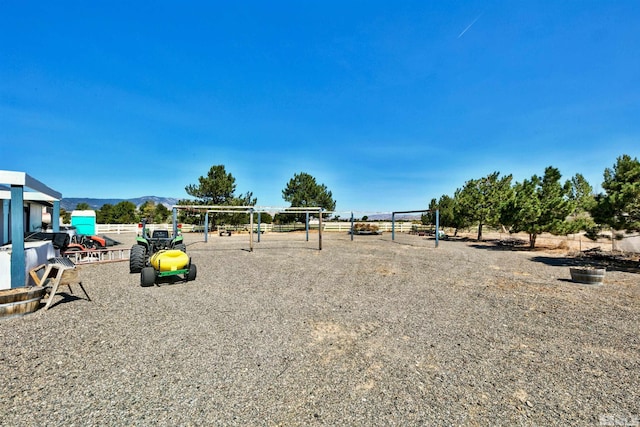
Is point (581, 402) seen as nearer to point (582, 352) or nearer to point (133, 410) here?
point (582, 352)

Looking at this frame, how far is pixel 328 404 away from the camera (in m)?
3.11

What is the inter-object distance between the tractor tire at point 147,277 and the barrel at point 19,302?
7.63 ft

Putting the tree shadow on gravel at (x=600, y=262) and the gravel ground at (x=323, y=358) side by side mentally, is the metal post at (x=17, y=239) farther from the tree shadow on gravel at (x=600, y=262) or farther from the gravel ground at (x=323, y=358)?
the tree shadow on gravel at (x=600, y=262)

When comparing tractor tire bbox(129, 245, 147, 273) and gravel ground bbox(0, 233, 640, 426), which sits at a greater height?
tractor tire bbox(129, 245, 147, 273)

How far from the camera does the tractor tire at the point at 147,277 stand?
816 centimetres

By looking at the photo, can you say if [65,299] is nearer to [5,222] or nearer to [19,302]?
[19,302]

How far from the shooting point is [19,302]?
561cm

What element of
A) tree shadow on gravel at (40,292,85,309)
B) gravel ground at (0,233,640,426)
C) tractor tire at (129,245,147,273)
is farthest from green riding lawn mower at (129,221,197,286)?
tree shadow on gravel at (40,292,85,309)

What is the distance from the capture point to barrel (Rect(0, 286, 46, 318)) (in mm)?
5449

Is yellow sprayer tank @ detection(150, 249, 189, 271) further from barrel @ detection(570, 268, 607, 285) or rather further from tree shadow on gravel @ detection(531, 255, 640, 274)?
tree shadow on gravel @ detection(531, 255, 640, 274)

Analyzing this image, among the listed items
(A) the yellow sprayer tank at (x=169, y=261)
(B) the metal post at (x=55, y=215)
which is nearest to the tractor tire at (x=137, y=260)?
(A) the yellow sprayer tank at (x=169, y=261)

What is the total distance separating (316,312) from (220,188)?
29.1 m

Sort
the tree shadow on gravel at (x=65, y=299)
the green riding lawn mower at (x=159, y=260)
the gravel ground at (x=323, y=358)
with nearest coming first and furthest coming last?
the gravel ground at (x=323, y=358) → the tree shadow on gravel at (x=65, y=299) → the green riding lawn mower at (x=159, y=260)

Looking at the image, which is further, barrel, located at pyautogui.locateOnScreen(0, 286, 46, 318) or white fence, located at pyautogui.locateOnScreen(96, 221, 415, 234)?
white fence, located at pyautogui.locateOnScreen(96, 221, 415, 234)
